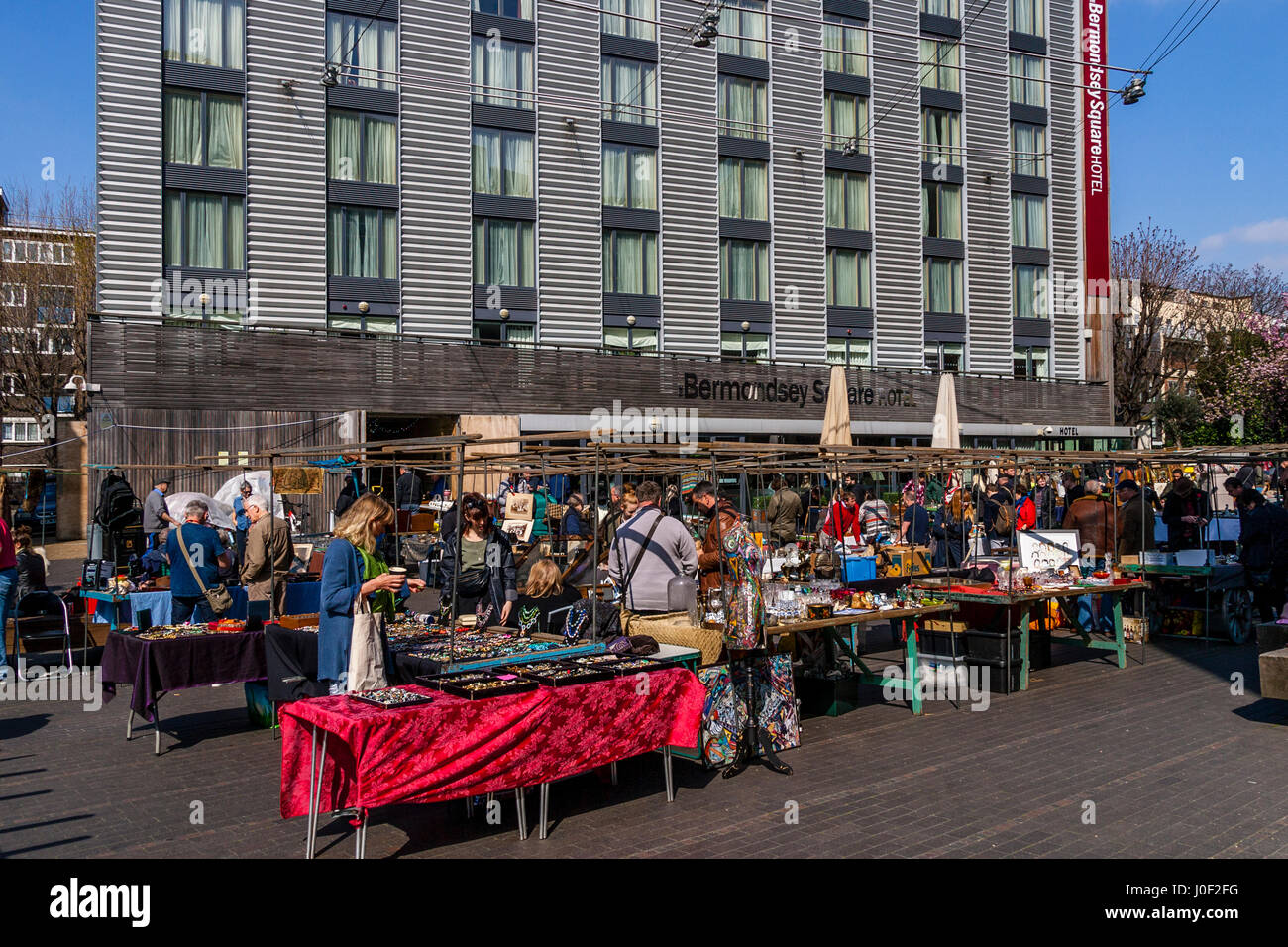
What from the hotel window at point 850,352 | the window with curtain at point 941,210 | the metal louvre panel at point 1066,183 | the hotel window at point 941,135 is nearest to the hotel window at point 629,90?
the hotel window at point 850,352

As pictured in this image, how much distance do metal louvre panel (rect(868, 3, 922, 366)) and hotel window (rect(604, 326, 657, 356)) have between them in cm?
850

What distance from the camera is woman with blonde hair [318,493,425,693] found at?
7754 mm

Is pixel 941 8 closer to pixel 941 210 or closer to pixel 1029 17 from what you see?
pixel 1029 17

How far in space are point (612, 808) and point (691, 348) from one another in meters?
24.6

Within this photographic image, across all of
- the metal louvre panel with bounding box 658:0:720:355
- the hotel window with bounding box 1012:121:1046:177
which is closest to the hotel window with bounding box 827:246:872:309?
the metal louvre panel with bounding box 658:0:720:355

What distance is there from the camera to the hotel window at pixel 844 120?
34.1 m

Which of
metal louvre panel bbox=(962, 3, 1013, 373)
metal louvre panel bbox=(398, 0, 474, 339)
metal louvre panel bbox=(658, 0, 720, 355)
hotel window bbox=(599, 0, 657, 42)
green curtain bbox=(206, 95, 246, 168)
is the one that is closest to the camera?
green curtain bbox=(206, 95, 246, 168)

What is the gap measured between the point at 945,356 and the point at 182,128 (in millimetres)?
24279

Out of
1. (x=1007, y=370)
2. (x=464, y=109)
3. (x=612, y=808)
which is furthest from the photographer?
(x=1007, y=370)

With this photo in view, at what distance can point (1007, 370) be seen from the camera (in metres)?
37.7

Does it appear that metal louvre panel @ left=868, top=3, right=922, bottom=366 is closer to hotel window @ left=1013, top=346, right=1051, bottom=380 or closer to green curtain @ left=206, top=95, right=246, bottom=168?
hotel window @ left=1013, top=346, right=1051, bottom=380

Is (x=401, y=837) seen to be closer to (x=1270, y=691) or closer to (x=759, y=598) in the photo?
(x=759, y=598)

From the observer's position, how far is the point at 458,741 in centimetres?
616
